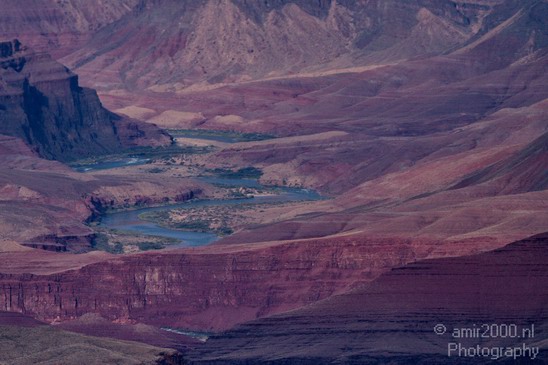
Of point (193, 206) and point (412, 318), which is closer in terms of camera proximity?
point (412, 318)

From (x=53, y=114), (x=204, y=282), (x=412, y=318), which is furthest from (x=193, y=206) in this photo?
(x=412, y=318)

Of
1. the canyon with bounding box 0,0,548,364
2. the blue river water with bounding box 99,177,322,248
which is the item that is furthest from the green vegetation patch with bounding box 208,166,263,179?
the blue river water with bounding box 99,177,322,248

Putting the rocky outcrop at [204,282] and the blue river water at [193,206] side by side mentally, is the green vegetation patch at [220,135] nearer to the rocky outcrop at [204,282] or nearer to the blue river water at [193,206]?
the blue river water at [193,206]

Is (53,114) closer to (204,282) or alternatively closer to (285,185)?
(285,185)

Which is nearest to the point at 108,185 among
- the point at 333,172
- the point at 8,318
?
the point at 333,172

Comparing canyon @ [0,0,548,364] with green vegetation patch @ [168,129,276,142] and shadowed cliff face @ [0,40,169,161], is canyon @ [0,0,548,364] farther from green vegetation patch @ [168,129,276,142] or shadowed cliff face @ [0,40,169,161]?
green vegetation patch @ [168,129,276,142]

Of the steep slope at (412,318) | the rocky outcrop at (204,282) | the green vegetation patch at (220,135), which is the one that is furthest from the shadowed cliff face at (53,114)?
the steep slope at (412,318)

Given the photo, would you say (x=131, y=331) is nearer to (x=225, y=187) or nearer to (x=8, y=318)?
(x=8, y=318)
